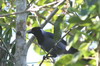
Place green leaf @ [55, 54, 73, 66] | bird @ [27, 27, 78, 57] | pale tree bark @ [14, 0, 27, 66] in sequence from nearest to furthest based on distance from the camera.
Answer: green leaf @ [55, 54, 73, 66] → pale tree bark @ [14, 0, 27, 66] → bird @ [27, 27, 78, 57]

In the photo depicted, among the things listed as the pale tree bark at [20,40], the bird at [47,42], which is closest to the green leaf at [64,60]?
the pale tree bark at [20,40]

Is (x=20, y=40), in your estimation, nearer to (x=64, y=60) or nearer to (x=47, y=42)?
(x=47, y=42)

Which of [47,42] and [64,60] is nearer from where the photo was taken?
[64,60]

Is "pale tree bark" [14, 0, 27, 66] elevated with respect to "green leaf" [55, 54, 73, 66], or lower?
elevated

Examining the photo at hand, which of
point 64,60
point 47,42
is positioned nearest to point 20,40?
→ point 47,42

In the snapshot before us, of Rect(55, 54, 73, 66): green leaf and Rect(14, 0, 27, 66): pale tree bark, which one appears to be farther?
Rect(14, 0, 27, 66): pale tree bark

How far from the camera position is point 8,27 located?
2381 mm

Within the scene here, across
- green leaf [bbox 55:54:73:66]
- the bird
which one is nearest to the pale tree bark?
the bird

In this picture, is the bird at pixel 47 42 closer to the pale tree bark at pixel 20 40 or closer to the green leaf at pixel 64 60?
the pale tree bark at pixel 20 40

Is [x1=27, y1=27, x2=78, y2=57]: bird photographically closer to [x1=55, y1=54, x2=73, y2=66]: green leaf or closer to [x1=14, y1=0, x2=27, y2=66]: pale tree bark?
[x1=14, y1=0, x2=27, y2=66]: pale tree bark

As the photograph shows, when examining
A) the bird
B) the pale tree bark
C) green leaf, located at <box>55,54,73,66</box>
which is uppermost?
the bird

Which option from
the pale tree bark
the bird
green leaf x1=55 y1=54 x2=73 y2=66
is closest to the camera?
green leaf x1=55 y1=54 x2=73 y2=66

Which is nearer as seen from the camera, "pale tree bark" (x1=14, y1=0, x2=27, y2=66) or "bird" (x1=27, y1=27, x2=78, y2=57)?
"pale tree bark" (x1=14, y1=0, x2=27, y2=66)

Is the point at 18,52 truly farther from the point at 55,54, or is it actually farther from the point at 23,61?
the point at 55,54
